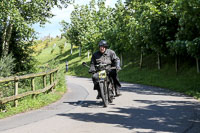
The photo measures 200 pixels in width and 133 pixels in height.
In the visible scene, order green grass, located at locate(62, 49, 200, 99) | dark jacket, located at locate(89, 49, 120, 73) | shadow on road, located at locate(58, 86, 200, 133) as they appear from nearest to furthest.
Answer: shadow on road, located at locate(58, 86, 200, 133)
dark jacket, located at locate(89, 49, 120, 73)
green grass, located at locate(62, 49, 200, 99)

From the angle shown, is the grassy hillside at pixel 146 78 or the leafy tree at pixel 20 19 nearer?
the grassy hillside at pixel 146 78

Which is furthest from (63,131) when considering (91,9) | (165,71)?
→ (91,9)

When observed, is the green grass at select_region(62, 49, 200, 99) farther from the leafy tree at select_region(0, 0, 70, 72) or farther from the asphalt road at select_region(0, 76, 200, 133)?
the leafy tree at select_region(0, 0, 70, 72)

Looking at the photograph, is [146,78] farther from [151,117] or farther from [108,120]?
[108,120]

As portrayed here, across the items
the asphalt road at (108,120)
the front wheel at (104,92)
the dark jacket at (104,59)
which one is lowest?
the asphalt road at (108,120)

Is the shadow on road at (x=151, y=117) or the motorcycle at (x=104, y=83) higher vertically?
the motorcycle at (x=104, y=83)

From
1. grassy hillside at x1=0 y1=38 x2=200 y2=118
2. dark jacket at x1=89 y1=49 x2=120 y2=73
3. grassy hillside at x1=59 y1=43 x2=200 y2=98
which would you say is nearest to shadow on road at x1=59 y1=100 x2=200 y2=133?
dark jacket at x1=89 y1=49 x2=120 y2=73

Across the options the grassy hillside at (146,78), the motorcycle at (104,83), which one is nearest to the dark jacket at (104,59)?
the motorcycle at (104,83)

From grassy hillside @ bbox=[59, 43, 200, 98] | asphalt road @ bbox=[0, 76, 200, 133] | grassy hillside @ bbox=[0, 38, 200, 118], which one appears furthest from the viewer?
grassy hillside @ bbox=[59, 43, 200, 98]

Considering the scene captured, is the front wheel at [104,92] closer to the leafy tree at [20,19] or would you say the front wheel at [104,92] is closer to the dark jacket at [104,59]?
the dark jacket at [104,59]

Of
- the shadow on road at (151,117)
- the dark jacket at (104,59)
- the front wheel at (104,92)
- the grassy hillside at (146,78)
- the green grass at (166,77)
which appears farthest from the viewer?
the green grass at (166,77)

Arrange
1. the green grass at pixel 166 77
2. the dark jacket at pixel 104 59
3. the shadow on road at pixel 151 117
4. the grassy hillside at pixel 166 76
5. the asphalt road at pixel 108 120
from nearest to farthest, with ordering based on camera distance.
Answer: the asphalt road at pixel 108 120 < the shadow on road at pixel 151 117 < the dark jacket at pixel 104 59 < the green grass at pixel 166 77 < the grassy hillside at pixel 166 76

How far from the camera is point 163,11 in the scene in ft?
70.9

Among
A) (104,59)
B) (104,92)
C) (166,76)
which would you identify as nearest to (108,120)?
(104,92)
